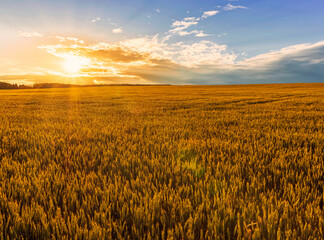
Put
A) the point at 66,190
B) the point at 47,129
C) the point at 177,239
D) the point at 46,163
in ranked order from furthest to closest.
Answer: the point at 47,129, the point at 46,163, the point at 66,190, the point at 177,239

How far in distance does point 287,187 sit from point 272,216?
0.91 meters

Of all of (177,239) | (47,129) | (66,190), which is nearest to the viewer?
(177,239)

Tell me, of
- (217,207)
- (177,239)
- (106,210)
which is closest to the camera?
(177,239)

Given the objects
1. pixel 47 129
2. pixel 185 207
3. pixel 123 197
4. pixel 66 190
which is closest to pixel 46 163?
pixel 66 190

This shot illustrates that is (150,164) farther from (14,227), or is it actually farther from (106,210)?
(14,227)

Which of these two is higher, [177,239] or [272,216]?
[272,216]

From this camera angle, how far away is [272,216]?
1578 millimetres

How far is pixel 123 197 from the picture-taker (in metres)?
1.92

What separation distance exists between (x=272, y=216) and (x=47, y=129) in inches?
227

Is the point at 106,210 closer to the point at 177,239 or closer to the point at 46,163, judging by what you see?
the point at 177,239

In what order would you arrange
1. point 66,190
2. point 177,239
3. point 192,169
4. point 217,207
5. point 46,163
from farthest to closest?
point 46,163, point 192,169, point 66,190, point 217,207, point 177,239

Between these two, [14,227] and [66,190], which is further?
[66,190]

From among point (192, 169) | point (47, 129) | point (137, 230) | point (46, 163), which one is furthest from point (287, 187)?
point (47, 129)

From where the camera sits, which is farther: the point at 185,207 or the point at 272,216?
the point at 185,207
